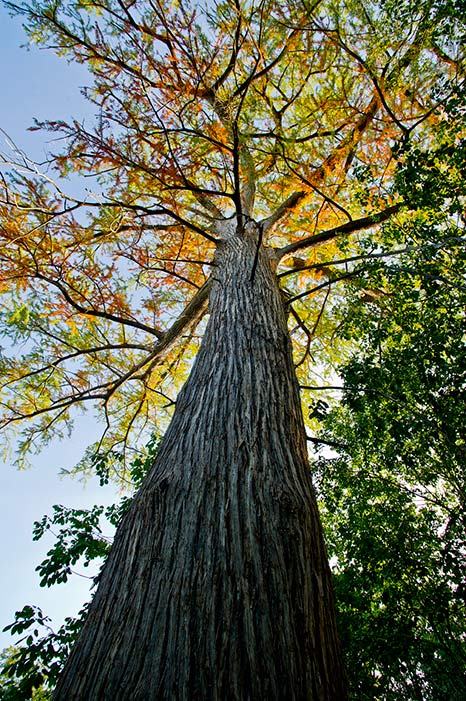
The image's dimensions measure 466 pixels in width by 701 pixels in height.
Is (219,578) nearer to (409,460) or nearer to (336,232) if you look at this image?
(409,460)

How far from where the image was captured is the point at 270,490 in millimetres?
1325

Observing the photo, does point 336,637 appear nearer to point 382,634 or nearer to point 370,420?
point 370,420

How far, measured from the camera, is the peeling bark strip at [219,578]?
885 millimetres

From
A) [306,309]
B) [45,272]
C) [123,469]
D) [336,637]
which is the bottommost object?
[336,637]

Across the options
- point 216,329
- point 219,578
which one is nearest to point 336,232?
point 216,329

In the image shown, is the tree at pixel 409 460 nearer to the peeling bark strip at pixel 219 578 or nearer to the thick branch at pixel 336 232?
the thick branch at pixel 336 232

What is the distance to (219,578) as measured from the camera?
1.05 metres

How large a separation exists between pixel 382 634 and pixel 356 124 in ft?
17.9

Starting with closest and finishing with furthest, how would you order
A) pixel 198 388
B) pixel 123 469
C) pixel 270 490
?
pixel 270 490 < pixel 198 388 < pixel 123 469

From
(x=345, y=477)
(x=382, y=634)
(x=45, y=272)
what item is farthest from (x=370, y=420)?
(x=45, y=272)

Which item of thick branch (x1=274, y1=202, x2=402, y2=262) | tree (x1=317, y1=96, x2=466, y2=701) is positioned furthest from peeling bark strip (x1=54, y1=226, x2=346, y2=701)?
thick branch (x1=274, y1=202, x2=402, y2=262)

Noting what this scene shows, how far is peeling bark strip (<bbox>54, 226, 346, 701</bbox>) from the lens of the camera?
0.88m

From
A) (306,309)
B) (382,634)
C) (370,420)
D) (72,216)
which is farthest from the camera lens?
(306,309)

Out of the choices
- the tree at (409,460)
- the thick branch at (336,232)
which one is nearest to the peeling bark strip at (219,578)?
the tree at (409,460)
